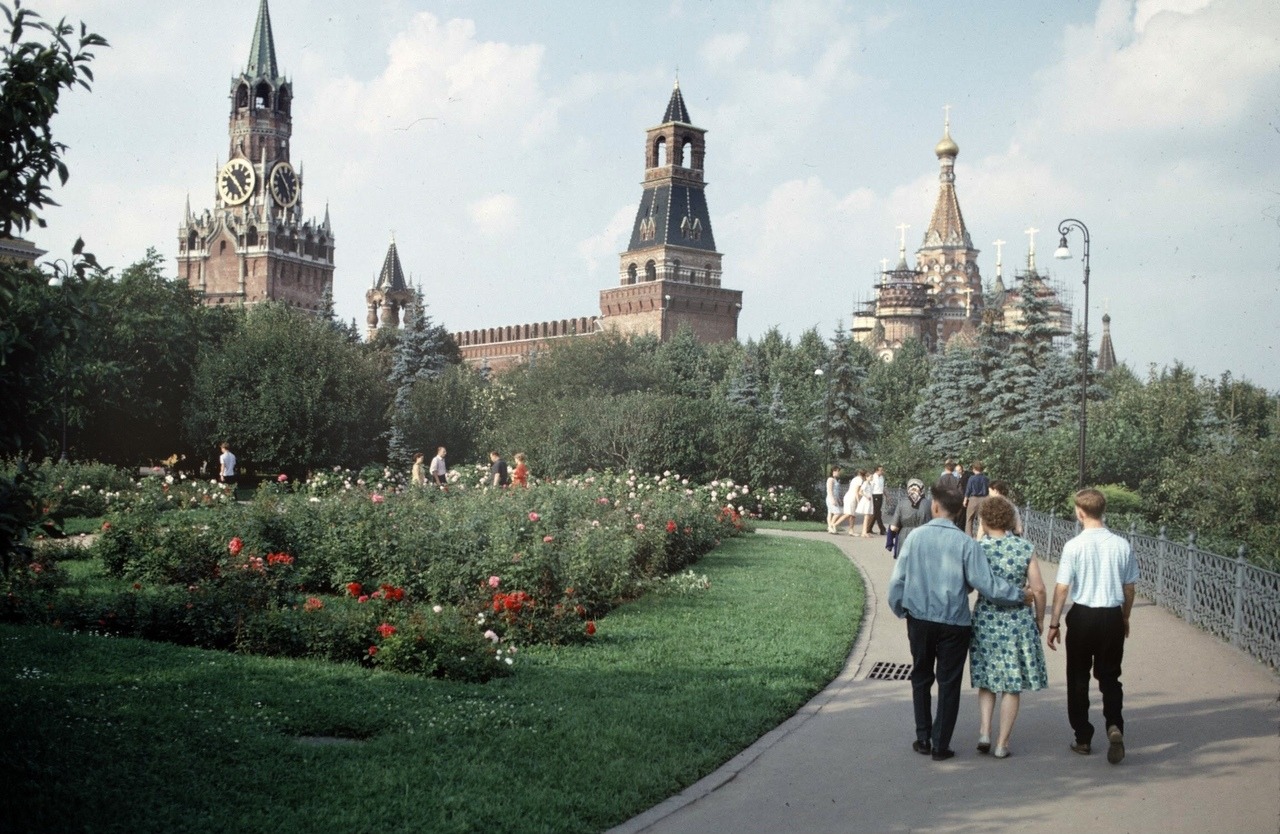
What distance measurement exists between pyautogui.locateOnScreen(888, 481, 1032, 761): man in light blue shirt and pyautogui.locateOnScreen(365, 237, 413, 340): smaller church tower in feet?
340

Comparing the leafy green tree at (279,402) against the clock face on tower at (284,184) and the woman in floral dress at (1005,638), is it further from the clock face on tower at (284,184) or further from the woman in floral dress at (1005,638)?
the clock face on tower at (284,184)

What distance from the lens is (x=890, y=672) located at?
33.7 feet

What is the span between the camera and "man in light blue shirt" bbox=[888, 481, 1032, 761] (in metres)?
7.44

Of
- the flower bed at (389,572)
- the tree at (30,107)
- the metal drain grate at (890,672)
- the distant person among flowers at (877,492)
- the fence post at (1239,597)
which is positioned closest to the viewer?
the tree at (30,107)

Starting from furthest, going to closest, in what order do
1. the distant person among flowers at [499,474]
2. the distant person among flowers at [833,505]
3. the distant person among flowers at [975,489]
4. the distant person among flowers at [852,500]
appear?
1. the distant person among flowers at [833,505]
2. the distant person among flowers at [852,500]
3. the distant person among flowers at [499,474]
4. the distant person among flowers at [975,489]

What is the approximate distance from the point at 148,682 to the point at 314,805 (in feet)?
9.35

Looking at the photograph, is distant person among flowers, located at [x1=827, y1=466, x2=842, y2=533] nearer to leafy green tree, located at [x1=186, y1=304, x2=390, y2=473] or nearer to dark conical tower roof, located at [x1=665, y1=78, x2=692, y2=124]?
leafy green tree, located at [x1=186, y1=304, x2=390, y2=473]

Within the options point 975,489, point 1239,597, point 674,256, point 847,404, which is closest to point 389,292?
point 674,256

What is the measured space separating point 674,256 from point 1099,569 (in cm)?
8831

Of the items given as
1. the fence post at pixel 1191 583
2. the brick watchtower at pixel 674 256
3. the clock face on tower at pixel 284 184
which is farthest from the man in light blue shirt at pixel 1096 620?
the clock face on tower at pixel 284 184

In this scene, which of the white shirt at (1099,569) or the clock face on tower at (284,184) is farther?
the clock face on tower at (284,184)

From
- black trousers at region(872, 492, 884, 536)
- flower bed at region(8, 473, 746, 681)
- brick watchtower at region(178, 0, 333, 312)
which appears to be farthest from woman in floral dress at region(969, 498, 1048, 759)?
brick watchtower at region(178, 0, 333, 312)

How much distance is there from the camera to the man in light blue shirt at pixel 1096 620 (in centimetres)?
752

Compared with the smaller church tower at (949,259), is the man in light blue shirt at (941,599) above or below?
below
